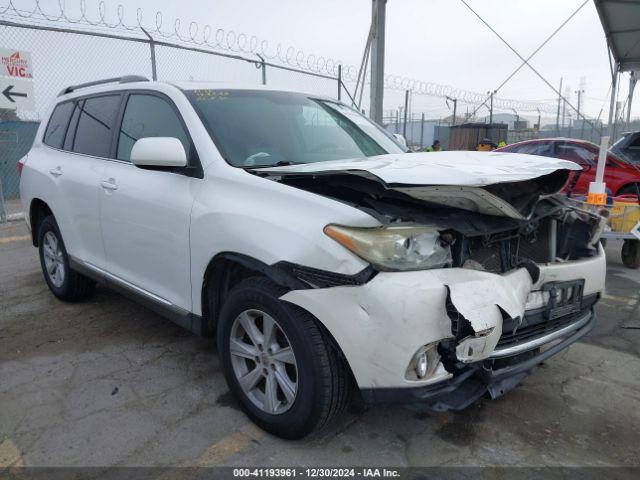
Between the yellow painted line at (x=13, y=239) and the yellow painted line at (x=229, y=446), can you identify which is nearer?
the yellow painted line at (x=229, y=446)

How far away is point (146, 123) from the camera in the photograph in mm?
3357

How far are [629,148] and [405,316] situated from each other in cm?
1054

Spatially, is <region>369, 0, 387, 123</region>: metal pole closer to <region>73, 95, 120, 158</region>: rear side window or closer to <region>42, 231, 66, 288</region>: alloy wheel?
<region>73, 95, 120, 158</region>: rear side window

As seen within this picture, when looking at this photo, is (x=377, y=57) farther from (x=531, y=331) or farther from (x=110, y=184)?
(x=531, y=331)

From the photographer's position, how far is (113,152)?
3584mm

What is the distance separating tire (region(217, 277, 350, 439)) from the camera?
2172 millimetres

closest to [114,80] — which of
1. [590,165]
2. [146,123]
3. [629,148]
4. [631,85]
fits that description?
[146,123]

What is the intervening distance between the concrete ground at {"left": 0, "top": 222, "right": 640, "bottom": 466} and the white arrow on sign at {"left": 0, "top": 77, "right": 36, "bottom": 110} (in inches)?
229

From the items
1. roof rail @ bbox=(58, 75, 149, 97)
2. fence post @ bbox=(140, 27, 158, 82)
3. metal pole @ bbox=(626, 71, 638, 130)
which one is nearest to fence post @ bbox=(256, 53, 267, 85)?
fence post @ bbox=(140, 27, 158, 82)

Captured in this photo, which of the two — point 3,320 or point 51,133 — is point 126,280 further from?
point 51,133

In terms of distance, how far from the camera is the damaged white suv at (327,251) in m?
2.04

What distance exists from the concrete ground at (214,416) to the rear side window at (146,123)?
1.44 metres

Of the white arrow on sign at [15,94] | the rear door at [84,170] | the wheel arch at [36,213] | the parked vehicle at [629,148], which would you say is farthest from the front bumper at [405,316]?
the parked vehicle at [629,148]

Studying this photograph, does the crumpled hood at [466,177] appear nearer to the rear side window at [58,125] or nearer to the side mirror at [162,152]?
the side mirror at [162,152]
